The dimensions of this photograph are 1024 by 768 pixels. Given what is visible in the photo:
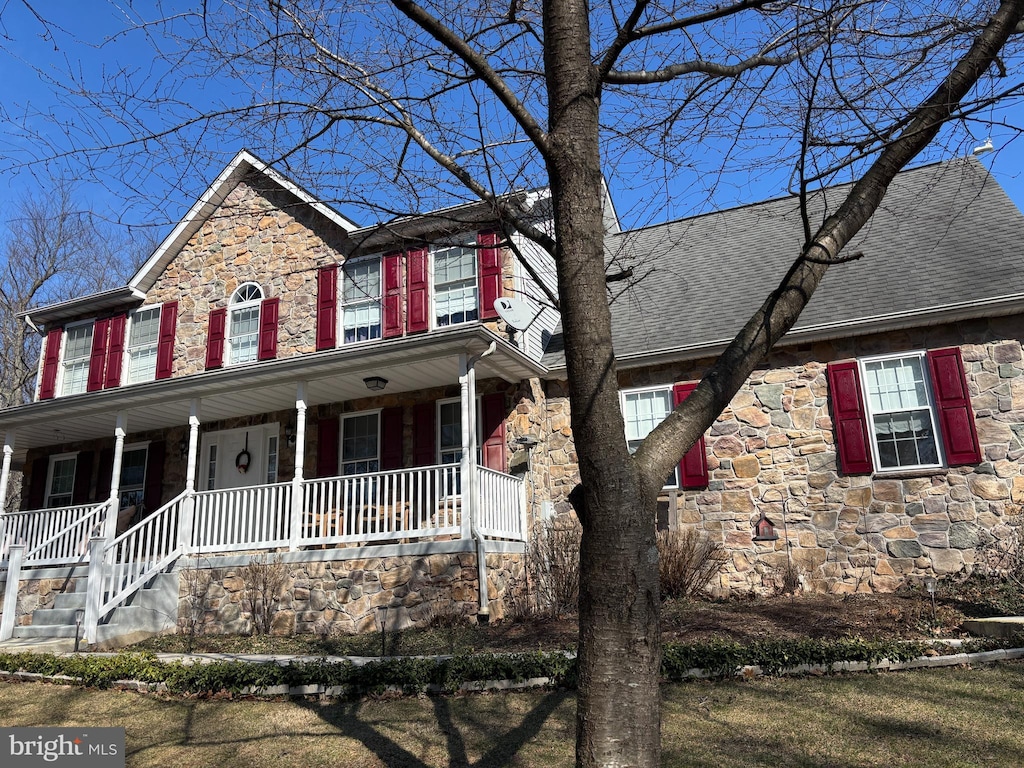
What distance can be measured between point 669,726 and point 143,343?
1277cm

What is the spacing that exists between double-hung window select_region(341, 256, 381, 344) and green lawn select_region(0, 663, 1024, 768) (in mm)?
7350

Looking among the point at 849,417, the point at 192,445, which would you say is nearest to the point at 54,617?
the point at 192,445

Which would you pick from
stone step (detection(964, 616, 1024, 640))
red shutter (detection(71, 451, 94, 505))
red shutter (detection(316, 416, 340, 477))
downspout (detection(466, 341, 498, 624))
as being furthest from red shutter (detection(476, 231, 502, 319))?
red shutter (detection(71, 451, 94, 505))

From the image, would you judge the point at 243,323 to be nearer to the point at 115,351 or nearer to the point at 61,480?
the point at 115,351

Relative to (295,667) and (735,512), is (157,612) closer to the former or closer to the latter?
(295,667)

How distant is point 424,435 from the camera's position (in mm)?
11250

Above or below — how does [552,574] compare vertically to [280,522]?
below

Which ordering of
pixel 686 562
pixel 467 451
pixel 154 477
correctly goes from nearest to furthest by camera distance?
pixel 686 562
pixel 467 451
pixel 154 477

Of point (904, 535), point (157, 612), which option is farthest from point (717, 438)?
point (157, 612)

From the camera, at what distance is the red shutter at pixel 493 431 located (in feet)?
35.4

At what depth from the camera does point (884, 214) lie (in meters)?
11.8

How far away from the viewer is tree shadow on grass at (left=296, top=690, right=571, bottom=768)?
14.4ft

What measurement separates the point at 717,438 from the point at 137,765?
25.2 ft

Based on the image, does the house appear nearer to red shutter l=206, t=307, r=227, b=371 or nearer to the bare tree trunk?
red shutter l=206, t=307, r=227, b=371
